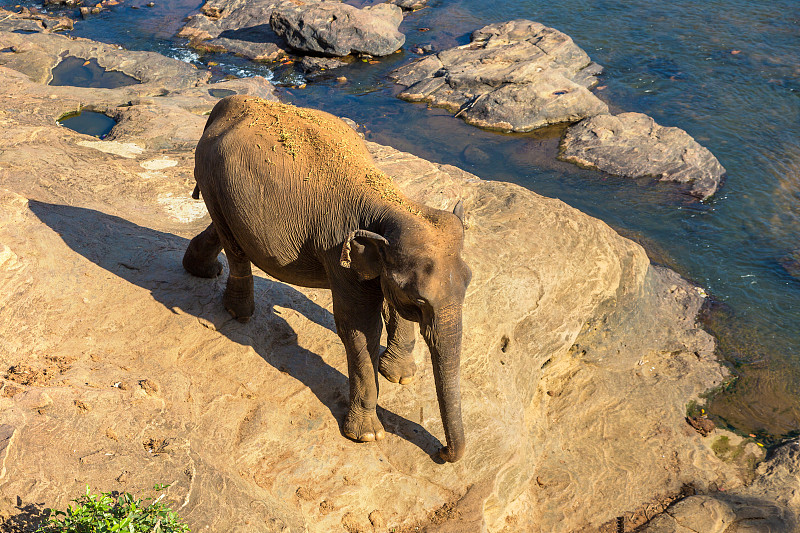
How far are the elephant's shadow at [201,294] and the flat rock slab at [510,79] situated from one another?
12.3 m

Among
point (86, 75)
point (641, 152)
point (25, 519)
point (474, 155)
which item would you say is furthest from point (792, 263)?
point (86, 75)

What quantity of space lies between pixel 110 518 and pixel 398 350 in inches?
142

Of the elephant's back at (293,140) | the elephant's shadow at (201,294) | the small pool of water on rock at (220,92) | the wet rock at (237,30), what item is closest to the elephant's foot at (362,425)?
the elephant's shadow at (201,294)

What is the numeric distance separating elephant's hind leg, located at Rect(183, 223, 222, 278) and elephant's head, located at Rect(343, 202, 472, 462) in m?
2.92

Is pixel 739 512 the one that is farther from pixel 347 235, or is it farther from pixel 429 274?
pixel 347 235

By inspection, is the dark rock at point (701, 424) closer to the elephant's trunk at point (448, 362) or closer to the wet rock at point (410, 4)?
the elephant's trunk at point (448, 362)

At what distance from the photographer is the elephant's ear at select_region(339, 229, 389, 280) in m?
5.66

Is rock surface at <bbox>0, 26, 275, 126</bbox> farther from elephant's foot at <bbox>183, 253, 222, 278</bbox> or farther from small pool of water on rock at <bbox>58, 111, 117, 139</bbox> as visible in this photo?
elephant's foot at <bbox>183, 253, 222, 278</bbox>

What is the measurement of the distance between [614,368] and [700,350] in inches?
81.8

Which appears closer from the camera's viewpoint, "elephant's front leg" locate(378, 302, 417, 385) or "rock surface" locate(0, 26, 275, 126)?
"elephant's front leg" locate(378, 302, 417, 385)

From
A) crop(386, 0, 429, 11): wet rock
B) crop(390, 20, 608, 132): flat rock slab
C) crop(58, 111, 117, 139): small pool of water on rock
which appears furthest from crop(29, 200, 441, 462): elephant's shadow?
crop(386, 0, 429, 11): wet rock

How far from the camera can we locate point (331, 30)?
904 inches

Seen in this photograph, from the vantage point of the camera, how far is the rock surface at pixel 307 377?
6.00 metres

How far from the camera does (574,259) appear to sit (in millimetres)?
9906
